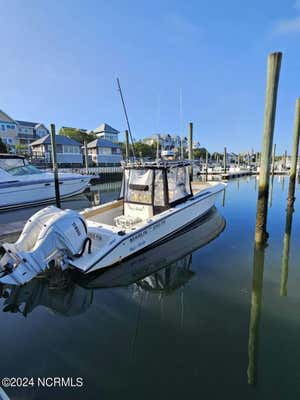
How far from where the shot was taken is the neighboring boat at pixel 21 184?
30.6ft

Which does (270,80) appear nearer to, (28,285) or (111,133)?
(28,285)

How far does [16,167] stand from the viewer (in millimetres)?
10367

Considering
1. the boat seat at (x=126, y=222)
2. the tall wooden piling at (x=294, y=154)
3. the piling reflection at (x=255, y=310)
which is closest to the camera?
the piling reflection at (x=255, y=310)

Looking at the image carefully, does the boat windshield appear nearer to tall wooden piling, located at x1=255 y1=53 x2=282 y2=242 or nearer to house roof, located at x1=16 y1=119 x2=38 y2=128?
tall wooden piling, located at x1=255 y1=53 x2=282 y2=242

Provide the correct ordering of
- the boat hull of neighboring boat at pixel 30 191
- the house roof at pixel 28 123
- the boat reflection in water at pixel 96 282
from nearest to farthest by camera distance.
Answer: the boat reflection in water at pixel 96 282 → the boat hull of neighboring boat at pixel 30 191 → the house roof at pixel 28 123

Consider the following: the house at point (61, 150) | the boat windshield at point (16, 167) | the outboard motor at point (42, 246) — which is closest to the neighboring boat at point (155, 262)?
the outboard motor at point (42, 246)

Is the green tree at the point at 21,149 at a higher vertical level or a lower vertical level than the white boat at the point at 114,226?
higher

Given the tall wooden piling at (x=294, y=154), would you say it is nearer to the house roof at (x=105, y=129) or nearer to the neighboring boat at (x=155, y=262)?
the neighboring boat at (x=155, y=262)

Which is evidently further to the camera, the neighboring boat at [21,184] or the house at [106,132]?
the house at [106,132]

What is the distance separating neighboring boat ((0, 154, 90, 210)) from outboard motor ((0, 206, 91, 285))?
6963 mm

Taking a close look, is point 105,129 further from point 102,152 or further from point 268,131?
point 268,131

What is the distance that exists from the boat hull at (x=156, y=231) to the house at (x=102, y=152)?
28988mm

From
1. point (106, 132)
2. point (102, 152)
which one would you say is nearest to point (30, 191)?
point (102, 152)

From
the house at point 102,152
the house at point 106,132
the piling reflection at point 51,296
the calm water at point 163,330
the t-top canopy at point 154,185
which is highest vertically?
the house at point 106,132
